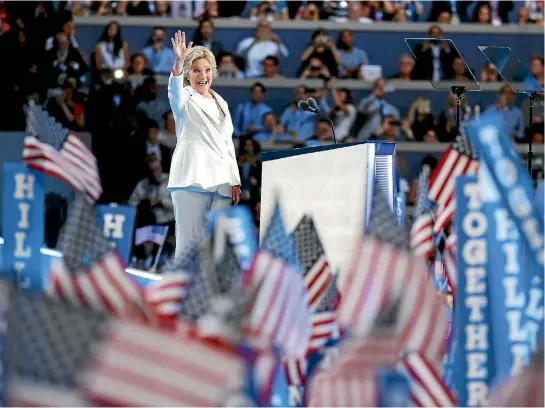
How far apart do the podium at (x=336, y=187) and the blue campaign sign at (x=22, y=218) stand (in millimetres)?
2123

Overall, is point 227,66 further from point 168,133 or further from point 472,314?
point 472,314

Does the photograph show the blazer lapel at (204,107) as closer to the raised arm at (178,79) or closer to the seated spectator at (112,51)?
the raised arm at (178,79)

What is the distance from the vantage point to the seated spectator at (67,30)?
1380cm

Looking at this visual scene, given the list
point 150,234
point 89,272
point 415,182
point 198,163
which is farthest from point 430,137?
point 89,272

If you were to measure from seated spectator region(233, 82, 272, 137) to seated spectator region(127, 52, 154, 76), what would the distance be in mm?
972

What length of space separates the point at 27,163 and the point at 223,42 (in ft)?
30.8

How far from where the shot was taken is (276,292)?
422cm

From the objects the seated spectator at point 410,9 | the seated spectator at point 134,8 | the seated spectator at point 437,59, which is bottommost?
the seated spectator at point 437,59

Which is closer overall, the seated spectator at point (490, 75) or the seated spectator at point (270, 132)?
the seated spectator at point (270, 132)

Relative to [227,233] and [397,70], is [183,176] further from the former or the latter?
[397,70]

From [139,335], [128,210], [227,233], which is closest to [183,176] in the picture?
[128,210]

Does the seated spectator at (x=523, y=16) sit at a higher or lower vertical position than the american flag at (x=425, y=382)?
higher

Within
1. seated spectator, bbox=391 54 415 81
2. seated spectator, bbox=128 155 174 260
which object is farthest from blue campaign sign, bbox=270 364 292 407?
seated spectator, bbox=391 54 415 81

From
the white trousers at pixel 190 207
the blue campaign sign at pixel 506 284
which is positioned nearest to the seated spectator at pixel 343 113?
the white trousers at pixel 190 207
